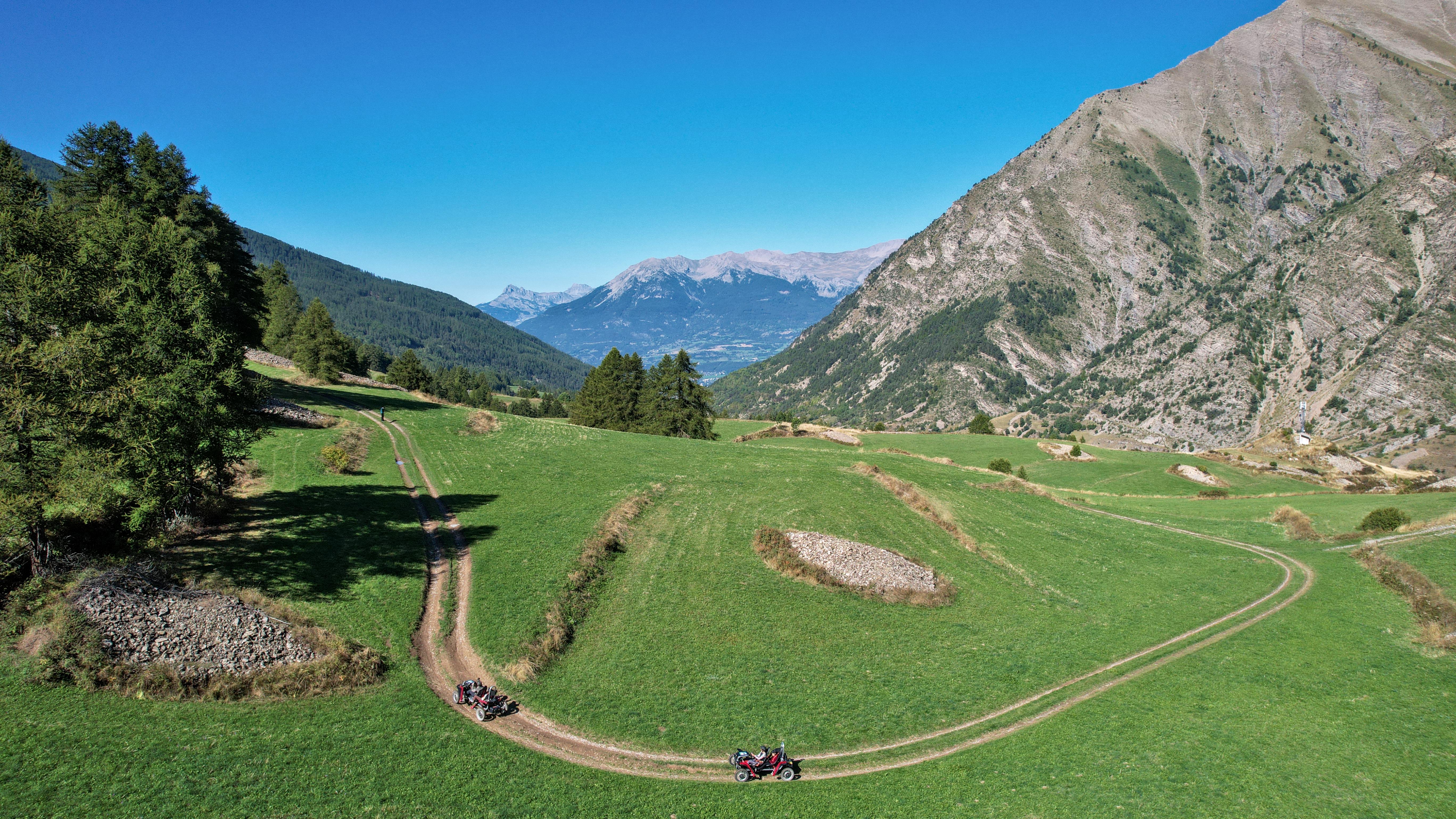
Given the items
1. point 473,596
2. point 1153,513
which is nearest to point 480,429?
point 473,596

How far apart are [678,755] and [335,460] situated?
106 feet

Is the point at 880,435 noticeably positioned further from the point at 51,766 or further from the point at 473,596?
the point at 51,766

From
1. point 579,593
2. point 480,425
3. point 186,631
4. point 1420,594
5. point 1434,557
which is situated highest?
point 480,425

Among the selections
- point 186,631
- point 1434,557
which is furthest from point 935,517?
point 186,631

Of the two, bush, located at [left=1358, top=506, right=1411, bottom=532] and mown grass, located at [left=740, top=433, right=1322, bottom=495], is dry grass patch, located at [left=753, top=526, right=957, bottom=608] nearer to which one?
mown grass, located at [left=740, top=433, right=1322, bottom=495]

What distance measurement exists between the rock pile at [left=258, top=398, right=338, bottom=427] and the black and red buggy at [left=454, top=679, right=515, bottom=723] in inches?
1441

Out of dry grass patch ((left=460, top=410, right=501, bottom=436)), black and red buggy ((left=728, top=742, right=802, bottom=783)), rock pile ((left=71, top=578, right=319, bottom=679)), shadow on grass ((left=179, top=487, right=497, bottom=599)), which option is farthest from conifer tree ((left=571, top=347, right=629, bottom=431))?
black and red buggy ((left=728, top=742, right=802, bottom=783))

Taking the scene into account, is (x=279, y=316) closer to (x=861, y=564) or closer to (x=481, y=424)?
(x=481, y=424)

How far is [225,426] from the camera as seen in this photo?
90.4ft

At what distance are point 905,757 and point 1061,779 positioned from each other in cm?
475

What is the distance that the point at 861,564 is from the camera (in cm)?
3394

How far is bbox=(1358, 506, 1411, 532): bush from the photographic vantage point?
44906 mm

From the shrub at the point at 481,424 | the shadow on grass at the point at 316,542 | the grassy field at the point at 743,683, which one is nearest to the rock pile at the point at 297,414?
the grassy field at the point at 743,683

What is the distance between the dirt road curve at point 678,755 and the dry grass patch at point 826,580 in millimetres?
7822
